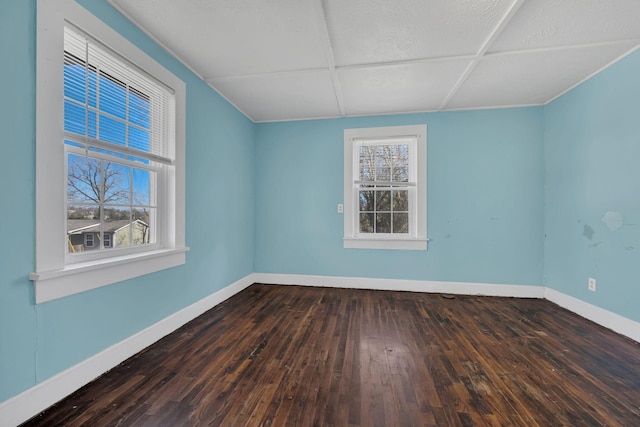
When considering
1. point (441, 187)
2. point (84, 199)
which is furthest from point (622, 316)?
point (84, 199)

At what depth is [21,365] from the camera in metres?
1.36

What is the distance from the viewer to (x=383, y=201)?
392 centimetres

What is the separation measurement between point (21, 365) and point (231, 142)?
2.73 metres

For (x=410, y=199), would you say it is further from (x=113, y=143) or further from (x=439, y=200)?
(x=113, y=143)

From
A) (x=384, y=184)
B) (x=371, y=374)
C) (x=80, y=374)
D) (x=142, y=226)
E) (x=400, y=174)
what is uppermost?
(x=400, y=174)

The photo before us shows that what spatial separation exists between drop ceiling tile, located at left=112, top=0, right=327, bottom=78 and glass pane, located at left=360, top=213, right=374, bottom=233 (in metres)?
2.16

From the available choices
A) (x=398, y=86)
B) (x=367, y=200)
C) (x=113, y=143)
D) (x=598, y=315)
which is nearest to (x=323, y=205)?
(x=367, y=200)

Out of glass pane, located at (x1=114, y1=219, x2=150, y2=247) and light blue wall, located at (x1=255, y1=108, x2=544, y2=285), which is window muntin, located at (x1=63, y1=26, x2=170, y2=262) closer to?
glass pane, located at (x1=114, y1=219, x2=150, y2=247)

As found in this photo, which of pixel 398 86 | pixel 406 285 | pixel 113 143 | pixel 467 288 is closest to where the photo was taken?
pixel 113 143

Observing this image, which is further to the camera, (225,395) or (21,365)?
(225,395)

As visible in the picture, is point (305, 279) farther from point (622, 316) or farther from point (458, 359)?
point (622, 316)

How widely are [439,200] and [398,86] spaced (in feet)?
5.41

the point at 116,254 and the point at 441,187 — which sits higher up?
the point at 441,187

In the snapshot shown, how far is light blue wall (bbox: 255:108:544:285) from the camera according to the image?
137 inches
